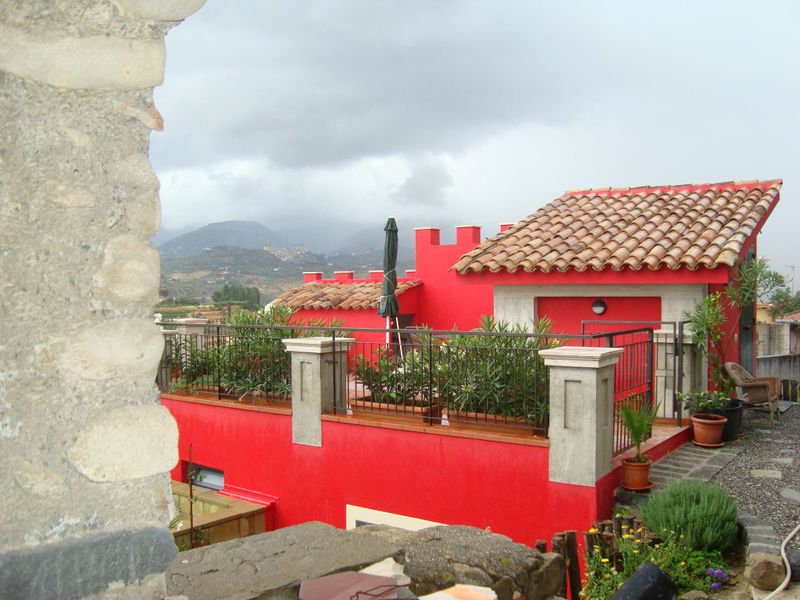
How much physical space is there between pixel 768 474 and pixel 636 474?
1.56 metres

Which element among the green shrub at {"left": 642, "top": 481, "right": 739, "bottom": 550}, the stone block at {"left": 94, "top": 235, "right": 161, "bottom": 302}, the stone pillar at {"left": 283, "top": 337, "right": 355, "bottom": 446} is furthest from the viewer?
the stone pillar at {"left": 283, "top": 337, "right": 355, "bottom": 446}

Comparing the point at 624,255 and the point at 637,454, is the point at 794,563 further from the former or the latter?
the point at 624,255

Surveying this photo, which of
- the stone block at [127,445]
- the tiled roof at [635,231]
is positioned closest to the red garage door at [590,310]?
the tiled roof at [635,231]

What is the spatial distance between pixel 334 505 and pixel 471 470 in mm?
1947

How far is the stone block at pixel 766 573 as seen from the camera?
4.31m

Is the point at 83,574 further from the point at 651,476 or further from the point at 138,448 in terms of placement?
the point at 651,476

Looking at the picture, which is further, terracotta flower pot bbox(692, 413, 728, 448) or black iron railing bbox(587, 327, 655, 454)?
terracotta flower pot bbox(692, 413, 728, 448)

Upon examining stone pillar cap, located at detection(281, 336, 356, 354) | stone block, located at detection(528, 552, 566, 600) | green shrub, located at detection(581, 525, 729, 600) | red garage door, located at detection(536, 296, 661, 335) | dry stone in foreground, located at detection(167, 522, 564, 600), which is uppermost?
red garage door, located at detection(536, 296, 661, 335)

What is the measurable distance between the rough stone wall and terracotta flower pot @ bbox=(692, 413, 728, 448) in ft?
24.7

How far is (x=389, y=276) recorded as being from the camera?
11.8m

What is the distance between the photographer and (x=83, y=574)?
6.30 feet

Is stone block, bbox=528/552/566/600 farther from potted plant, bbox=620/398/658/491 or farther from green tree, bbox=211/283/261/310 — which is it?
green tree, bbox=211/283/261/310

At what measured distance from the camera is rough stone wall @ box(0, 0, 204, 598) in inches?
72.1

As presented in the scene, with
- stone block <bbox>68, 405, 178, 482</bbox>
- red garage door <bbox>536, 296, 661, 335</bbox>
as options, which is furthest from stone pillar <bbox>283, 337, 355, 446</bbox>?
stone block <bbox>68, 405, 178, 482</bbox>
